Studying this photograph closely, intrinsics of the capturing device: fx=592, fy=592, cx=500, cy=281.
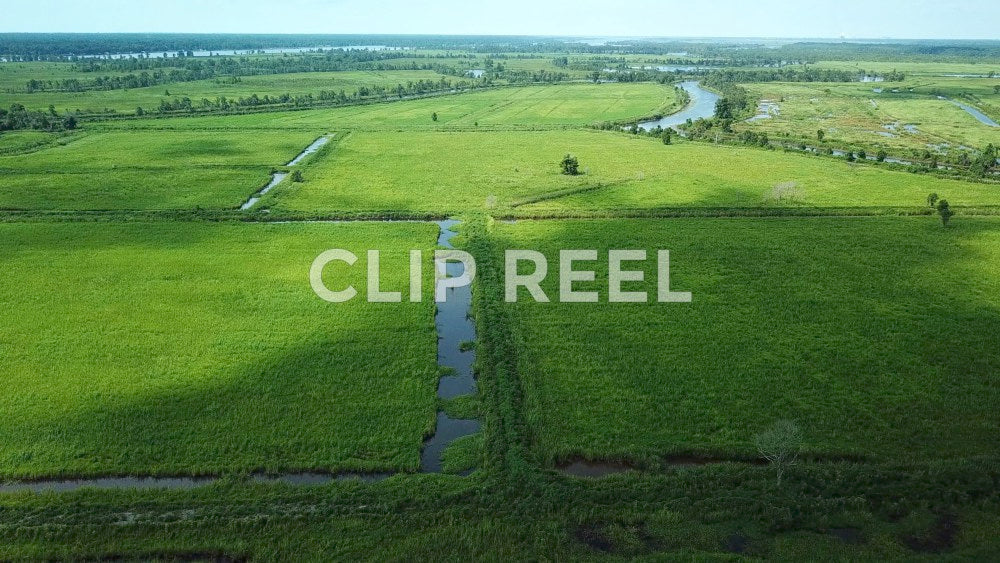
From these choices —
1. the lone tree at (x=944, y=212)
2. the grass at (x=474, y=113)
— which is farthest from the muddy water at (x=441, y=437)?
the grass at (x=474, y=113)

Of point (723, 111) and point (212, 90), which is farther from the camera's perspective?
point (212, 90)

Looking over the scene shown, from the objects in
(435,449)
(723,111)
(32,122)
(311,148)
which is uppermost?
(723,111)

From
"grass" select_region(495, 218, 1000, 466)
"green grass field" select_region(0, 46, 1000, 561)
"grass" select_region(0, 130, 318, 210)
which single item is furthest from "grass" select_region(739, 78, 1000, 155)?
"grass" select_region(0, 130, 318, 210)

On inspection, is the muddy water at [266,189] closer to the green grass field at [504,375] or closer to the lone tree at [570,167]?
the green grass field at [504,375]

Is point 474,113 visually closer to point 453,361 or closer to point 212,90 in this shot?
point 212,90

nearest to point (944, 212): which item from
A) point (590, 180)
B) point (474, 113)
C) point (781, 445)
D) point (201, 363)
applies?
point (590, 180)
